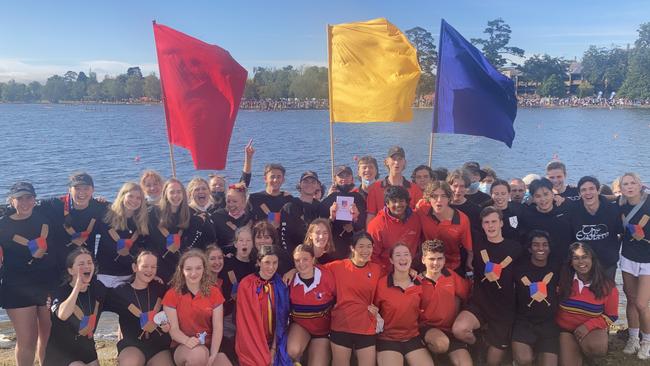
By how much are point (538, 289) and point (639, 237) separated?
5.18 ft

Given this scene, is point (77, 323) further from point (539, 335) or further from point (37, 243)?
point (539, 335)

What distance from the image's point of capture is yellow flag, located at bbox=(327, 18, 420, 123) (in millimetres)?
9031

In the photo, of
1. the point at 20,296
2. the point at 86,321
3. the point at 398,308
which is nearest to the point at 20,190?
the point at 20,296

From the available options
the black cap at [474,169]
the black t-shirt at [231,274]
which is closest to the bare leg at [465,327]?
the black t-shirt at [231,274]

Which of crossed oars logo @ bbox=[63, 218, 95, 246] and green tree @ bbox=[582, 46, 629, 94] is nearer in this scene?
crossed oars logo @ bbox=[63, 218, 95, 246]

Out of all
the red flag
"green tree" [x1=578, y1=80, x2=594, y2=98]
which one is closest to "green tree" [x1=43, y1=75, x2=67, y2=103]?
"green tree" [x1=578, y1=80, x2=594, y2=98]

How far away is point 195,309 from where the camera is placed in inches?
223

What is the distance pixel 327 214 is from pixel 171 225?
218 cm

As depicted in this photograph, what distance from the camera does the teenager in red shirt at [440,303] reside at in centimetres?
603

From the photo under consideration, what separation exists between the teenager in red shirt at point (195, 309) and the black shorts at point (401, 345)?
1.81 meters

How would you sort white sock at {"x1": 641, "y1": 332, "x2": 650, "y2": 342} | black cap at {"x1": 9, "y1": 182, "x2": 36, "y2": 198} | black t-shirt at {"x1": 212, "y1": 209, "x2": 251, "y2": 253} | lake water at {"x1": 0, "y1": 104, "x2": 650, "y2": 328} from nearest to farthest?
black cap at {"x1": 9, "y1": 182, "x2": 36, "y2": 198} < white sock at {"x1": 641, "y1": 332, "x2": 650, "y2": 342} < black t-shirt at {"x1": 212, "y1": 209, "x2": 251, "y2": 253} < lake water at {"x1": 0, "y1": 104, "x2": 650, "y2": 328}

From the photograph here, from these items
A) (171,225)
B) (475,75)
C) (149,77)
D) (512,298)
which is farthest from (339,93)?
(149,77)

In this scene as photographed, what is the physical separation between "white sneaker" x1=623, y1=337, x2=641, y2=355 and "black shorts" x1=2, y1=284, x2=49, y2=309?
7464 mm

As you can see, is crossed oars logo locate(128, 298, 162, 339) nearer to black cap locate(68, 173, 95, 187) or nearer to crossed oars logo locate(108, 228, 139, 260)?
crossed oars logo locate(108, 228, 139, 260)
